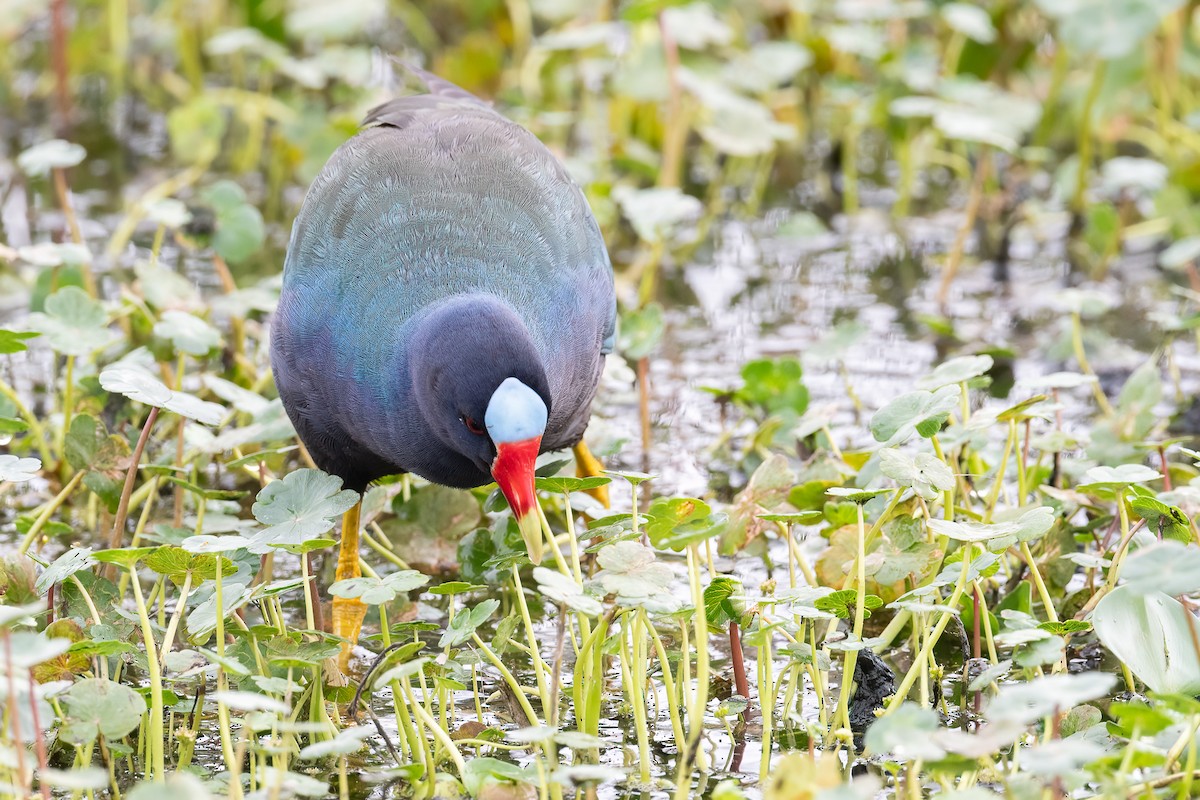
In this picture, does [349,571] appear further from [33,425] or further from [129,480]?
[33,425]

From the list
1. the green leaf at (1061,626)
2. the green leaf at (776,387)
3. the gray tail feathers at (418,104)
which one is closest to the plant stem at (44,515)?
the gray tail feathers at (418,104)

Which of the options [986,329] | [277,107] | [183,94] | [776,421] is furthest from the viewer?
[183,94]

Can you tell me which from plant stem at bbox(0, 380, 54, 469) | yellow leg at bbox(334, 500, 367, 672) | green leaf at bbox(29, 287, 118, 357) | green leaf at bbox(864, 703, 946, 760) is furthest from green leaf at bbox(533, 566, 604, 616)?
plant stem at bbox(0, 380, 54, 469)

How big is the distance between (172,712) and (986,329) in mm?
2641

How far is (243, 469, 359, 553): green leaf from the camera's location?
241 cm

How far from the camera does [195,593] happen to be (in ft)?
8.43

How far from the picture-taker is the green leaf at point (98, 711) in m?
2.20

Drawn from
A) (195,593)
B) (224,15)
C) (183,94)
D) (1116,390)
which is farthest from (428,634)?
(224,15)

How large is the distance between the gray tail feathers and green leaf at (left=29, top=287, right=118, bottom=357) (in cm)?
70

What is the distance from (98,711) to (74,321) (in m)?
1.16

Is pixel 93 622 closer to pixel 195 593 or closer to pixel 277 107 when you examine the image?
pixel 195 593

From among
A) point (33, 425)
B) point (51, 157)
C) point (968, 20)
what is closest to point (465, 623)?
point (33, 425)

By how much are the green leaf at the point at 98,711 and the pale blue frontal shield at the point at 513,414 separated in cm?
67

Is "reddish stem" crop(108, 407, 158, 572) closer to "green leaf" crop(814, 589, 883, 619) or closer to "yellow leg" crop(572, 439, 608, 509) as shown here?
"yellow leg" crop(572, 439, 608, 509)
